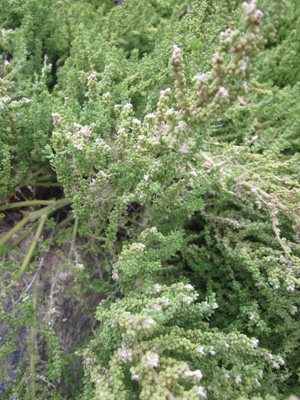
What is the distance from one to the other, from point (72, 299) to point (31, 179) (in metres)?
0.93

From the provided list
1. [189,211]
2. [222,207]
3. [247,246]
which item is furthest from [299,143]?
[189,211]

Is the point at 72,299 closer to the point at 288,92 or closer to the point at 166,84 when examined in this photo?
the point at 166,84

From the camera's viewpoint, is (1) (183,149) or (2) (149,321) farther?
(1) (183,149)

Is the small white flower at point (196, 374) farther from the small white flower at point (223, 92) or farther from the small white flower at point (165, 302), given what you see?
A: the small white flower at point (223, 92)

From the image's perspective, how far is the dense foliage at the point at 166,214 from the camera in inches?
42.3

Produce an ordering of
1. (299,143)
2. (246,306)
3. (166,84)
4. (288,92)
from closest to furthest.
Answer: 1. (246,306)
2. (166,84)
3. (299,143)
4. (288,92)

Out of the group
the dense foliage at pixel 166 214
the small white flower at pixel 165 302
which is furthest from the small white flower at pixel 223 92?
the small white flower at pixel 165 302

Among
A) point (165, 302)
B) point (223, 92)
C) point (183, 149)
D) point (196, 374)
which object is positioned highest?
point (223, 92)

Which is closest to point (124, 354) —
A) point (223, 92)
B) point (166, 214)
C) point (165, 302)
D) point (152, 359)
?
point (152, 359)

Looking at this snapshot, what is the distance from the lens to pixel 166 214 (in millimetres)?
1624

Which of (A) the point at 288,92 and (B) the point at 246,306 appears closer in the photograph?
(B) the point at 246,306

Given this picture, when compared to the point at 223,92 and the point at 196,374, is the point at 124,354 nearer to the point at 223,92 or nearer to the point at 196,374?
the point at 196,374

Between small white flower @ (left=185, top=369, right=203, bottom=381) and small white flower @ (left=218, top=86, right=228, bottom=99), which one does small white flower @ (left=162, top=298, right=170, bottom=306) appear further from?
small white flower @ (left=218, top=86, right=228, bottom=99)

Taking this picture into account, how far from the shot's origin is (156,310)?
1.09 meters
